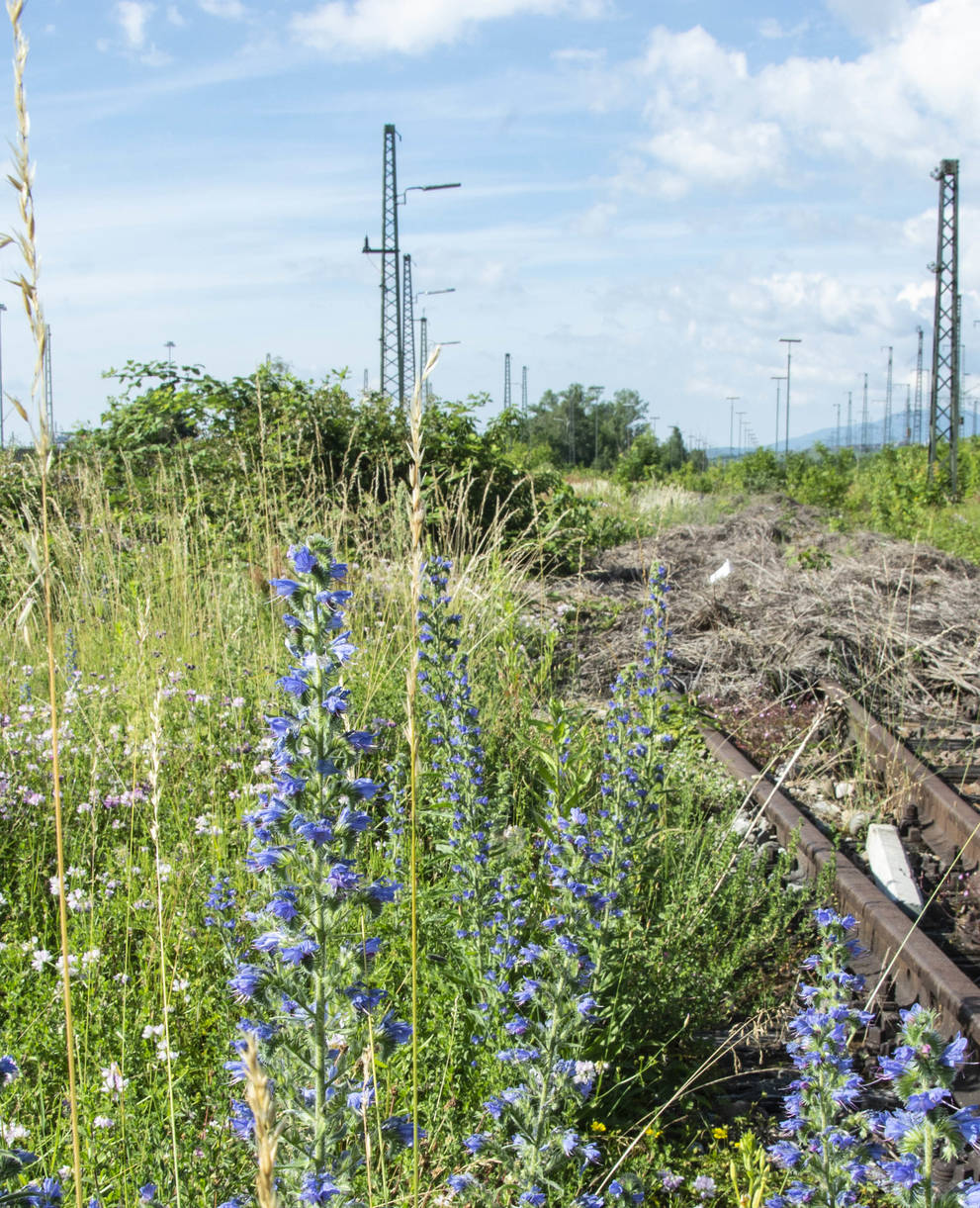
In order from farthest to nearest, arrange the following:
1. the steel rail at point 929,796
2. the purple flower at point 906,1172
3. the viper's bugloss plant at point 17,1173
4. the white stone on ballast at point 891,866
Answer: the steel rail at point 929,796 → the white stone on ballast at point 891,866 → the purple flower at point 906,1172 → the viper's bugloss plant at point 17,1173

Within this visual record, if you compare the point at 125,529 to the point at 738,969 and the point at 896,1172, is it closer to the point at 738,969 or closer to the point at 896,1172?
the point at 738,969

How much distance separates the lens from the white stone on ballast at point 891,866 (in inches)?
169

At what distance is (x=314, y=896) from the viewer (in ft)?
5.29

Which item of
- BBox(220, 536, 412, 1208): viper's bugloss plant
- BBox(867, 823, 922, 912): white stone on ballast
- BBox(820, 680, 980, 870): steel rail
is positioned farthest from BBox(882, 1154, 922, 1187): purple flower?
BBox(820, 680, 980, 870): steel rail

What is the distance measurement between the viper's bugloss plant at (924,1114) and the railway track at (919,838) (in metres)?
1.37

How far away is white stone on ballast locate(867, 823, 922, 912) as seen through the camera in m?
4.30

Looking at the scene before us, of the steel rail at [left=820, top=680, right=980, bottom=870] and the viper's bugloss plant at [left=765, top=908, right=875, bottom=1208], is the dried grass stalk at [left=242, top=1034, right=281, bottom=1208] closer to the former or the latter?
the viper's bugloss plant at [left=765, top=908, right=875, bottom=1208]

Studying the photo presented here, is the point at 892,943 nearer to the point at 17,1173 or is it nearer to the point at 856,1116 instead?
the point at 856,1116

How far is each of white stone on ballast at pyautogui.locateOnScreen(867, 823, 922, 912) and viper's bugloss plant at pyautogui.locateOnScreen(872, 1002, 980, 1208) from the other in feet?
8.64

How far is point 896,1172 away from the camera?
66.9 inches

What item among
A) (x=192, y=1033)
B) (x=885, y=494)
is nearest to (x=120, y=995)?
(x=192, y=1033)

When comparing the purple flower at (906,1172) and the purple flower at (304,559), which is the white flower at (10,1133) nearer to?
the purple flower at (304,559)

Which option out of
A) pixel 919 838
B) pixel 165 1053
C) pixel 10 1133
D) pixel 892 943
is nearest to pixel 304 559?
pixel 165 1053

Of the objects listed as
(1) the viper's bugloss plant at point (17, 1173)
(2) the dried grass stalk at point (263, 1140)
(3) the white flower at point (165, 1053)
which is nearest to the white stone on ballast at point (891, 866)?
(3) the white flower at point (165, 1053)
